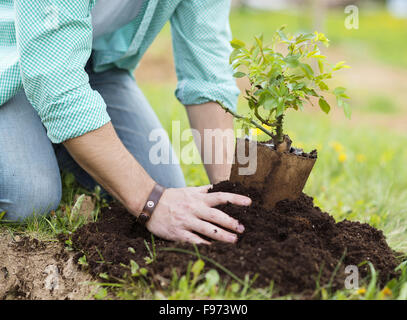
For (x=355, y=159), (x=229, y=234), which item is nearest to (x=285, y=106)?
(x=229, y=234)

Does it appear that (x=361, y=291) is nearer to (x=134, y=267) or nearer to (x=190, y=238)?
(x=190, y=238)

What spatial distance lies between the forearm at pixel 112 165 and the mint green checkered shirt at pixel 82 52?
0.04 m

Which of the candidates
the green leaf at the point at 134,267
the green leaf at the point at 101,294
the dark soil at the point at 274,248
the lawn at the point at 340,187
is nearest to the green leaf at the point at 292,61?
the dark soil at the point at 274,248

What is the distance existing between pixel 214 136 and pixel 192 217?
715 mm

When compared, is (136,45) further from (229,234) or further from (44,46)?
(229,234)

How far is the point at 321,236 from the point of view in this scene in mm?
1685

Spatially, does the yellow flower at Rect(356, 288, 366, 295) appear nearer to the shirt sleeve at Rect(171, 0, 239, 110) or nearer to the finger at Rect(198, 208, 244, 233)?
the finger at Rect(198, 208, 244, 233)

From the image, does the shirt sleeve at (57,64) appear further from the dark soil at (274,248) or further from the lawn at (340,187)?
the lawn at (340,187)

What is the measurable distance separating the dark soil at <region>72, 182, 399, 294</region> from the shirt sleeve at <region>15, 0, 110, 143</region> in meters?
0.45

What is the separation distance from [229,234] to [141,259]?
1.06 feet

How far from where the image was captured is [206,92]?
2234 millimetres

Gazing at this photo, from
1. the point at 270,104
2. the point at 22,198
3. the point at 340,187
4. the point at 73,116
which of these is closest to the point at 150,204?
the point at 73,116

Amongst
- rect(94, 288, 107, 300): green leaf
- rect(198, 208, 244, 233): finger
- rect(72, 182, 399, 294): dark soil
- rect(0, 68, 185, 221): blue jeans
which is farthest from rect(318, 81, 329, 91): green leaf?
rect(0, 68, 185, 221): blue jeans

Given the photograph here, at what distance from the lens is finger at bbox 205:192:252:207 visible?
167 centimetres
